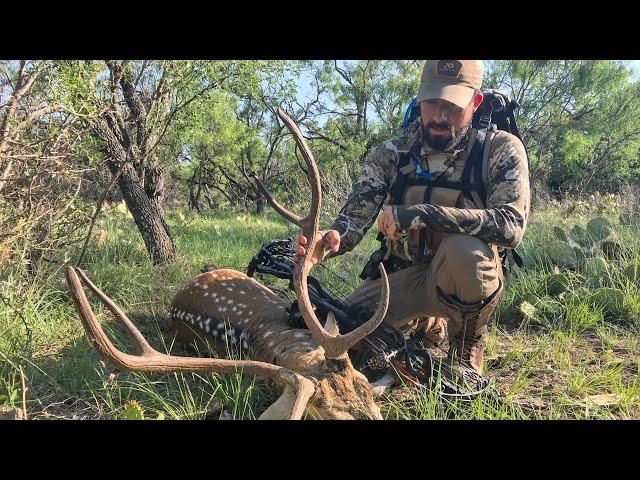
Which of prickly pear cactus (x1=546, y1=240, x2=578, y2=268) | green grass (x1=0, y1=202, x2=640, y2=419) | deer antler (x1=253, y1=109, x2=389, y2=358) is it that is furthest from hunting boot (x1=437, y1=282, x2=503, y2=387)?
prickly pear cactus (x1=546, y1=240, x2=578, y2=268)

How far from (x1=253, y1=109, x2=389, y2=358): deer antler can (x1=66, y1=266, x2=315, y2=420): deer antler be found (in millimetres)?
211

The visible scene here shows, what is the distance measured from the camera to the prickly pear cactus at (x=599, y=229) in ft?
17.7

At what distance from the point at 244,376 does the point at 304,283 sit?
0.65 metres

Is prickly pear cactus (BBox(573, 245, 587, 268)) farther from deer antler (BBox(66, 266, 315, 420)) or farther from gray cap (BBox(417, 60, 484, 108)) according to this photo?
deer antler (BBox(66, 266, 315, 420))

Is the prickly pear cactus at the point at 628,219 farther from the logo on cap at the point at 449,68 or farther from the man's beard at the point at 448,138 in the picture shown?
the logo on cap at the point at 449,68

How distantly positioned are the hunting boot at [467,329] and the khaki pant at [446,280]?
0.12 ft

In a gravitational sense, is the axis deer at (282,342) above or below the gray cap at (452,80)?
below

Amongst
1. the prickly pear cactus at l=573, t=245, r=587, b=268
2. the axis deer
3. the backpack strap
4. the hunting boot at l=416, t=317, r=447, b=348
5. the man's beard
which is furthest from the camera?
the prickly pear cactus at l=573, t=245, r=587, b=268

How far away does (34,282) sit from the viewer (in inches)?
146

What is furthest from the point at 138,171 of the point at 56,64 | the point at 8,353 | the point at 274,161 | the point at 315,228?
the point at 274,161

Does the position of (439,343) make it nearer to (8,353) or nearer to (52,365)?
(52,365)

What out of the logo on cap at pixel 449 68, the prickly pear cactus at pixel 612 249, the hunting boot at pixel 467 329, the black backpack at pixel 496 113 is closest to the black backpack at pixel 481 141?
the black backpack at pixel 496 113

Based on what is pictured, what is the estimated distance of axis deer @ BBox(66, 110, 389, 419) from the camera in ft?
6.97

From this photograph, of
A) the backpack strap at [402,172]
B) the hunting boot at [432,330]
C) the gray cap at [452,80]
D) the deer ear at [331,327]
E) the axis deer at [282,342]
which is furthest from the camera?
the hunting boot at [432,330]
